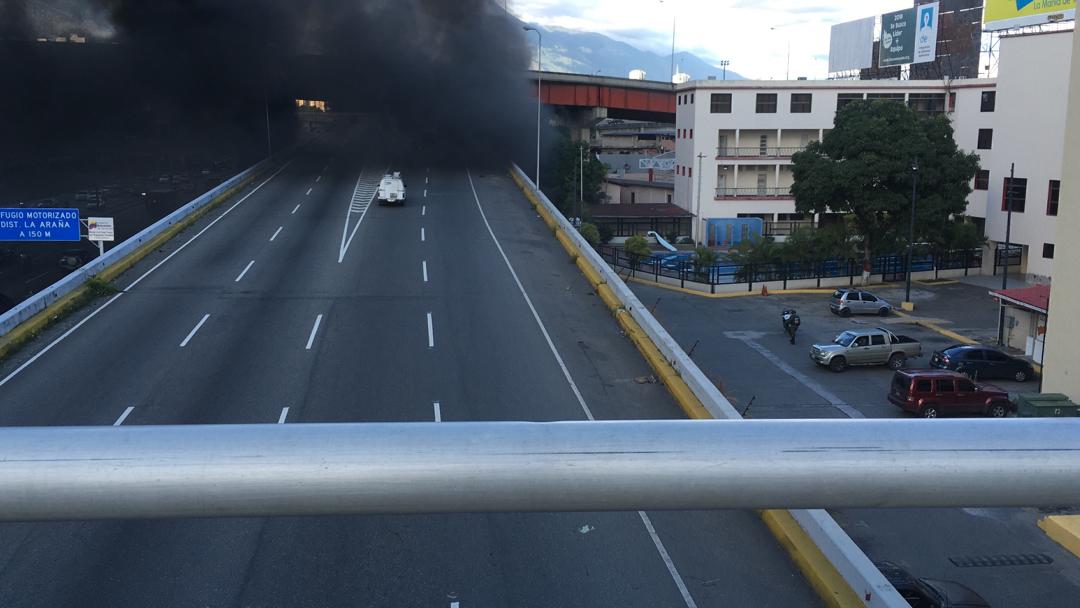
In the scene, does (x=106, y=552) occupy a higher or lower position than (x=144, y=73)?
lower

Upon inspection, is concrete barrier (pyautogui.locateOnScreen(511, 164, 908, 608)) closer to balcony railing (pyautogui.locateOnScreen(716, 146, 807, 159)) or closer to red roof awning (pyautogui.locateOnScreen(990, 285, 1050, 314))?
red roof awning (pyautogui.locateOnScreen(990, 285, 1050, 314))

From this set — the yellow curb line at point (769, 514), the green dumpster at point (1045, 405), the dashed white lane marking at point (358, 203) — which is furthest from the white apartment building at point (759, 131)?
the green dumpster at point (1045, 405)

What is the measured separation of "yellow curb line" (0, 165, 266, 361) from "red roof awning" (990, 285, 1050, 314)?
2599cm

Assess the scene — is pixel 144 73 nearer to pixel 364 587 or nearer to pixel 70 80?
pixel 70 80

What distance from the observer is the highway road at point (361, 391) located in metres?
9.55

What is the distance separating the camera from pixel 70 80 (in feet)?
185

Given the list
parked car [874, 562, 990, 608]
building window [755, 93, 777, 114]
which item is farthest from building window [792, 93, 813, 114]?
parked car [874, 562, 990, 608]

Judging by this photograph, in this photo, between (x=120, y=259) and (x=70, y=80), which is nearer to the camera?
(x=120, y=259)

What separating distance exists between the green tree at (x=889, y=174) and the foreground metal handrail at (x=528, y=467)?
39.5 m

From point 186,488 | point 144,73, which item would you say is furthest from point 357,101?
point 186,488

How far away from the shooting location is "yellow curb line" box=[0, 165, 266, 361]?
59.3 feet

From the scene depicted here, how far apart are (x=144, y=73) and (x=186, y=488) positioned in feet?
208

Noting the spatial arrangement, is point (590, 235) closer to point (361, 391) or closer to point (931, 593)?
point (361, 391)

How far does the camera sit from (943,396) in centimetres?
2145
